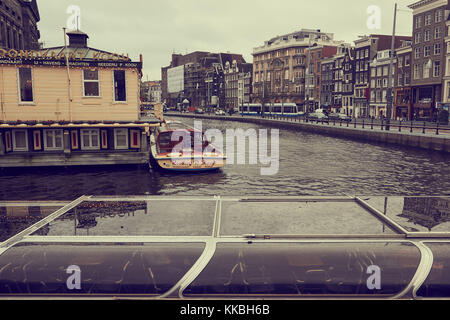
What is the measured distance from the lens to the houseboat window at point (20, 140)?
87.6 feet

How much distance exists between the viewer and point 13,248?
7195 millimetres

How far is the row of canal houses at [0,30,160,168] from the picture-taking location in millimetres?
25891

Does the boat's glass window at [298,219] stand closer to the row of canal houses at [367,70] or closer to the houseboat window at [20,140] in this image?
the houseboat window at [20,140]

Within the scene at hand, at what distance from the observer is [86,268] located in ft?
23.9

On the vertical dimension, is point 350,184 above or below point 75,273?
below

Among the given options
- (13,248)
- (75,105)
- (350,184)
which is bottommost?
(350,184)

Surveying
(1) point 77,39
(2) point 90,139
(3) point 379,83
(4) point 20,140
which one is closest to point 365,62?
(3) point 379,83

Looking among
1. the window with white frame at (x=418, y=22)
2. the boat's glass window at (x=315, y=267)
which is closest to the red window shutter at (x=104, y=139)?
the boat's glass window at (x=315, y=267)

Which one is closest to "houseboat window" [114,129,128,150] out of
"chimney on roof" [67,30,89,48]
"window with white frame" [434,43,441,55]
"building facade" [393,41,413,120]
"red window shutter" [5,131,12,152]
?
"red window shutter" [5,131,12,152]

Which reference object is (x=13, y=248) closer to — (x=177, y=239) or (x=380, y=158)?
(x=177, y=239)

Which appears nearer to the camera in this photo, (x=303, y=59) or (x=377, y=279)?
(x=377, y=279)
